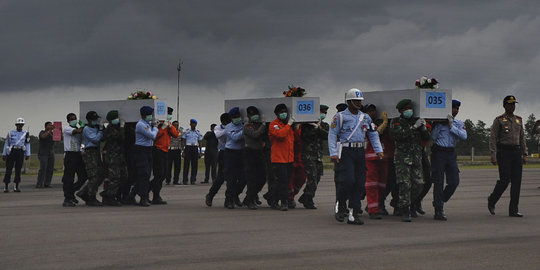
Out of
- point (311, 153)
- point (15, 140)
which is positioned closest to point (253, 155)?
point (311, 153)

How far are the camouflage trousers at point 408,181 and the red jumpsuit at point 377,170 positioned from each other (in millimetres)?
590

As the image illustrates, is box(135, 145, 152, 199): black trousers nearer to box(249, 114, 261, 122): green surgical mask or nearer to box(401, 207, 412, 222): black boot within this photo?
box(249, 114, 261, 122): green surgical mask

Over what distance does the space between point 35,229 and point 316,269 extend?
5.17m

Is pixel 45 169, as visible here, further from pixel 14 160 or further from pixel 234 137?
pixel 234 137

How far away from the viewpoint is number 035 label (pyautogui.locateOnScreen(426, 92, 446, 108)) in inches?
480

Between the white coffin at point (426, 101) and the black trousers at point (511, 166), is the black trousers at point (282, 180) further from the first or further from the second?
the black trousers at point (511, 166)

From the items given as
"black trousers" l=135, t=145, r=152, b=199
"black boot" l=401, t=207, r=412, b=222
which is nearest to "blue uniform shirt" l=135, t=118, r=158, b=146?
"black trousers" l=135, t=145, r=152, b=199

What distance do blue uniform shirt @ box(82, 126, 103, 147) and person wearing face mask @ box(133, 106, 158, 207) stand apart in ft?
2.54

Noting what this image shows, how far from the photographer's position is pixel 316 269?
291 inches

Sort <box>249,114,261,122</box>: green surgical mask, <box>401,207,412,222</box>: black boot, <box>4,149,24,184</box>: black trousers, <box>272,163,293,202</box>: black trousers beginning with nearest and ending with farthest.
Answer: <box>401,207,412,222</box>: black boot < <box>272,163,293,202</box>: black trousers < <box>249,114,261,122</box>: green surgical mask < <box>4,149,24,184</box>: black trousers

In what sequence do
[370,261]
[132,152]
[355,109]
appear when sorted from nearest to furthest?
1. [370,261]
2. [355,109]
3. [132,152]

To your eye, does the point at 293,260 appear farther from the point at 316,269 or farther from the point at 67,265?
the point at 67,265

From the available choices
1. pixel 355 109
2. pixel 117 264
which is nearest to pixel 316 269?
pixel 117 264

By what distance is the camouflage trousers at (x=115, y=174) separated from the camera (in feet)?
49.6
